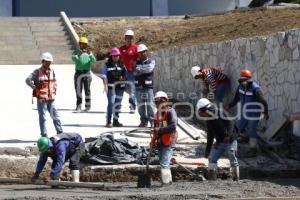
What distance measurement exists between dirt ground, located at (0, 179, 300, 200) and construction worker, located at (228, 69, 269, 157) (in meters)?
1.84

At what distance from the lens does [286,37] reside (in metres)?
14.2

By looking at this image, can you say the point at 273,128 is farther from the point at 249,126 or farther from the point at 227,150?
the point at 227,150

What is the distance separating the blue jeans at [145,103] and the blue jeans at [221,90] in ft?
4.53

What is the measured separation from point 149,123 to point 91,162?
321 cm

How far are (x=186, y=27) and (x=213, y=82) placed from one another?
1220 cm

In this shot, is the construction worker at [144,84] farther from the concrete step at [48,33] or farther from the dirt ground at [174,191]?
the concrete step at [48,33]

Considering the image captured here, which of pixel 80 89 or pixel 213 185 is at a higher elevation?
pixel 80 89

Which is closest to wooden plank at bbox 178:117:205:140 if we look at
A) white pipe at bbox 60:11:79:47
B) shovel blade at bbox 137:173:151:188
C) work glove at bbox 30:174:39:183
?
shovel blade at bbox 137:173:151:188

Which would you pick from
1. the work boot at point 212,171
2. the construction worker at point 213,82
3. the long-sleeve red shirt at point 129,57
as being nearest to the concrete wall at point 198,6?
the long-sleeve red shirt at point 129,57

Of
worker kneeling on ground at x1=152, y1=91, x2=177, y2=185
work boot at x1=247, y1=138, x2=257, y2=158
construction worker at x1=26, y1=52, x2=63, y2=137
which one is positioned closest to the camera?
worker kneeling on ground at x1=152, y1=91, x2=177, y2=185

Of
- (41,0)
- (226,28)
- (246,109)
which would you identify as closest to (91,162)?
(246,109)

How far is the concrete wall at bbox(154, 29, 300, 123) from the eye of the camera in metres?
14.0

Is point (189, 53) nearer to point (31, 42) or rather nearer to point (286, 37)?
Answer: point (286, 37)

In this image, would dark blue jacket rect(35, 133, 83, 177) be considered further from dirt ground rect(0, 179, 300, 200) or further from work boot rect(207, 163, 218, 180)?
work boot rect(207, 163, 218, 180)
